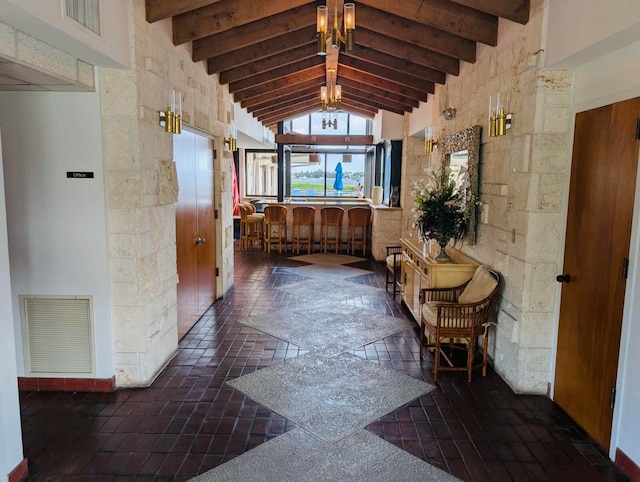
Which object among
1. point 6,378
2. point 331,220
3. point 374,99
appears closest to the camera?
point 6,378

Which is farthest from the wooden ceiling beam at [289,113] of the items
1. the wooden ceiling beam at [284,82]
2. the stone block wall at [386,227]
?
the stone block wall at [386,227]

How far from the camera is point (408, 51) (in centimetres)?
503

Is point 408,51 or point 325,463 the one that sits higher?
point 408,51

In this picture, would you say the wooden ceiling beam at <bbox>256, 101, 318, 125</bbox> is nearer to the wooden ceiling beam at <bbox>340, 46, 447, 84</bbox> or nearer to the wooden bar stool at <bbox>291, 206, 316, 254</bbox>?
the wooden bar stool at <bbox>291, 206, 316, 254</bbox>

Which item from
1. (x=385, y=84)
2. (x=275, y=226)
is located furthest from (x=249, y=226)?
(x=385, y=84)

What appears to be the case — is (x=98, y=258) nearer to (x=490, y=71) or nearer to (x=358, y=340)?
(x=358, y=340)

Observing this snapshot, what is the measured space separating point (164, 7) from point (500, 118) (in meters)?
2.72

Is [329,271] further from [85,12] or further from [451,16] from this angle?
[85,12]

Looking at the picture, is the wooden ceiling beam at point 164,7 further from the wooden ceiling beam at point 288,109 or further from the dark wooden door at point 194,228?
the wooden ceiling beam at point 288,109

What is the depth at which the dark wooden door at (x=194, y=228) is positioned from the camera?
14.1 feet

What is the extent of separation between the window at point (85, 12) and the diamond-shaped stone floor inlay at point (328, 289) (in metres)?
4.09

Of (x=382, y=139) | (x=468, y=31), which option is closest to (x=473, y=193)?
(x=468, y=31)

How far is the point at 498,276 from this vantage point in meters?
3.62

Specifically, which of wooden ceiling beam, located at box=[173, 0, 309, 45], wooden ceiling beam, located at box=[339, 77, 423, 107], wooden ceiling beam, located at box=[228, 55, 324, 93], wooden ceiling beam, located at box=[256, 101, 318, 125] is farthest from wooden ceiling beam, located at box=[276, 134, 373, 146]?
wooden ceiling beam, located at box=[173, 0, 309, 45]
